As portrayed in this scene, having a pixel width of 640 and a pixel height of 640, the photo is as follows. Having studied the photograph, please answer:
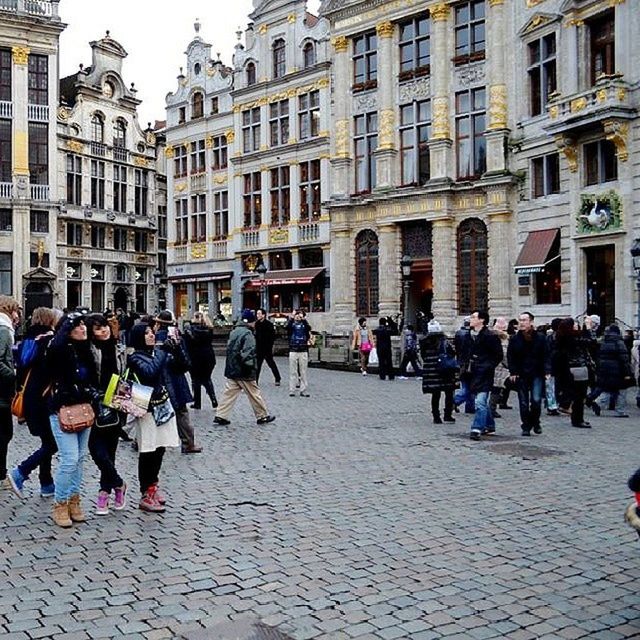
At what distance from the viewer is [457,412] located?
1550 cm

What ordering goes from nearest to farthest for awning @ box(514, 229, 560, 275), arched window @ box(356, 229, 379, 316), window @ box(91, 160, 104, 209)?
awning @ box(514, 229, 560, 275), arched window @ box(356, 229, 379, 316), window @ box(91, 160, 104, 209)

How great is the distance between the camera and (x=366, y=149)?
36062 mm

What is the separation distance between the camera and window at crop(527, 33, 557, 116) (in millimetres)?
28562

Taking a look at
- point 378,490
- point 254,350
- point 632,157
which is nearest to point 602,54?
point 632,157

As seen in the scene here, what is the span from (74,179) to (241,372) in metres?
41.4

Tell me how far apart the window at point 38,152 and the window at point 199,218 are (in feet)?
28.3

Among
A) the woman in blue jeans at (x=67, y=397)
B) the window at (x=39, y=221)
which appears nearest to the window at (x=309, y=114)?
the window at (x=39, y=221)

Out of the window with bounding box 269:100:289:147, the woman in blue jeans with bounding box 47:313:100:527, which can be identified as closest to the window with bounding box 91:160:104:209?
the window with bounding box 269:100:289:147

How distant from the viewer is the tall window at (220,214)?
44.0 m

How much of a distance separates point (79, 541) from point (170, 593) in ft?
5.16

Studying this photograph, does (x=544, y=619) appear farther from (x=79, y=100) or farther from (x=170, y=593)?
(x=79, y=100)

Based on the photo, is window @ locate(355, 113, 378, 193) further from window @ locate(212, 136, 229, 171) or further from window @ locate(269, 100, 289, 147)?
window @ locate(212, 136, 229, 171)

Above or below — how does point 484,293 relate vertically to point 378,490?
above

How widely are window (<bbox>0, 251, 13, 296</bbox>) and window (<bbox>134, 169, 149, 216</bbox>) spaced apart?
12211 millimetres
